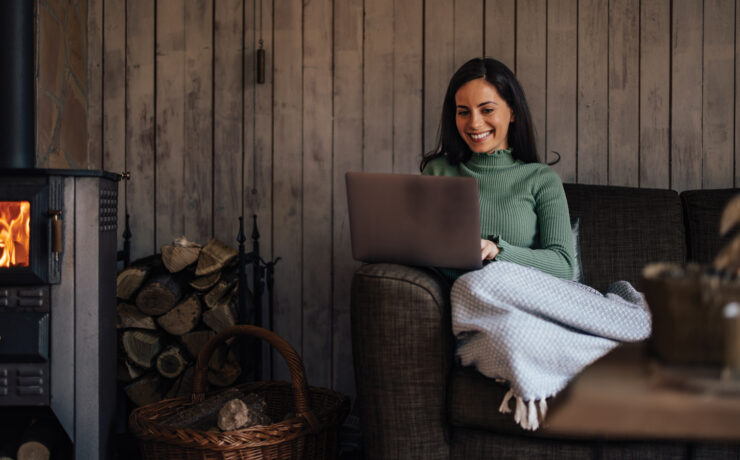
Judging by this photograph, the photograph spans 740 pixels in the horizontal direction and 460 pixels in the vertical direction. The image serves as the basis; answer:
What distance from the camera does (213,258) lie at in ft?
6.39

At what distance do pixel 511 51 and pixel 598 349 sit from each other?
1312 mm

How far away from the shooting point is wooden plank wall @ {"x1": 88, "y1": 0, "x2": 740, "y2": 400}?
2189 millimetres

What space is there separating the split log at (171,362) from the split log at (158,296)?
0.13 meters

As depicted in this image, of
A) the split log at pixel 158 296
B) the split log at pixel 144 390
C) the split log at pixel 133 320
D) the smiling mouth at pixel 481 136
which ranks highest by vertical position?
the smiling mouth at pixel 481 136

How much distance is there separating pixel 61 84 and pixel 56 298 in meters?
0.86

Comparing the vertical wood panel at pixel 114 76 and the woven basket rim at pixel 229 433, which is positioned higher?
the vertical wood panel at pixel 114 76

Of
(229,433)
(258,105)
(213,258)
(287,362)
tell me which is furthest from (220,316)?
(258,105)

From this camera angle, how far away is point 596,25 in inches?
86.2

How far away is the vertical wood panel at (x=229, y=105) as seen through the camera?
2.24 meters

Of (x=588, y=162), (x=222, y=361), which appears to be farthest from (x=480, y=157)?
(x=222, y=361)

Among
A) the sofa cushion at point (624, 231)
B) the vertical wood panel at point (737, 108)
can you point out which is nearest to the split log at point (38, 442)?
the sofa cushion at point (624, 231)

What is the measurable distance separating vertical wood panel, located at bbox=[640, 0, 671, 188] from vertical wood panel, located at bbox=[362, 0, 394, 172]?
92 centimetres

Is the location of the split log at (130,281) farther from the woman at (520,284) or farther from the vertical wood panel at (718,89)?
the vertical wood panel at (718,89)

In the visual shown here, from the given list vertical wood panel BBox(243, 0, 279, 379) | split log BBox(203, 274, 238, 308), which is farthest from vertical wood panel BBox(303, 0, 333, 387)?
split log BBox(203, 274, 238, 308)
